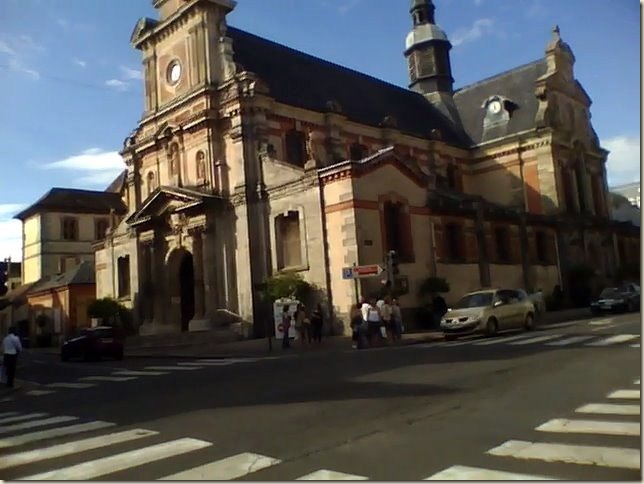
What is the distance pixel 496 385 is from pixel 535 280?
27.2 meters

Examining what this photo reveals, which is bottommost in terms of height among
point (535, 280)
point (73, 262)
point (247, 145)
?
point (535, 280)

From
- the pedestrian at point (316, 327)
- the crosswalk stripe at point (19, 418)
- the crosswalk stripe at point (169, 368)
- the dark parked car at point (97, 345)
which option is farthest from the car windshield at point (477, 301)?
the crosswalk stripe at point (19, 418)

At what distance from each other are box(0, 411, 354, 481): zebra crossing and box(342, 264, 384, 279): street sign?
16.2 meters

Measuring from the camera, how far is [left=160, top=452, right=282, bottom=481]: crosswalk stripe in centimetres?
603

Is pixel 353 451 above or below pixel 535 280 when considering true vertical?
below

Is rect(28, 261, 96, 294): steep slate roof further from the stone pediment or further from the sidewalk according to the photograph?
the sidewalk

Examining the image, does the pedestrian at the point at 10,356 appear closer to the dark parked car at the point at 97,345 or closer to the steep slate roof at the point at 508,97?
the dark parked car at the point at 97,345

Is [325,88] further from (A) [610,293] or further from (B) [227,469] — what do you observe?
(B) [227,469]

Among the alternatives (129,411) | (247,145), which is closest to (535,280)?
(247,145)

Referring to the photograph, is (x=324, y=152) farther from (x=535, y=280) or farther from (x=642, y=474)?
(x=642, y=474)

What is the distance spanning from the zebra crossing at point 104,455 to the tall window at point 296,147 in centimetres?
2608

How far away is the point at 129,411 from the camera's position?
34.7 ft

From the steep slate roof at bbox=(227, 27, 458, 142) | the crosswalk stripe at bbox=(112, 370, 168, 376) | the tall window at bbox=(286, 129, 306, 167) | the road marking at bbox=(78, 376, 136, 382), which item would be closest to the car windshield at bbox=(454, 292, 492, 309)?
the crosswalk stripe at bbox=(112, 370, 168, 376)

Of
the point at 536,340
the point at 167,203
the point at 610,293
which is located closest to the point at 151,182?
the point at 167,203
